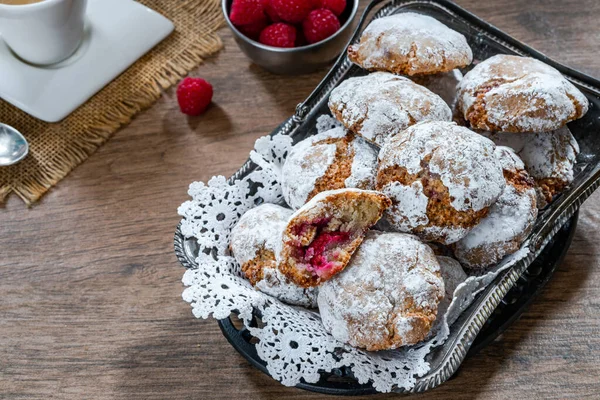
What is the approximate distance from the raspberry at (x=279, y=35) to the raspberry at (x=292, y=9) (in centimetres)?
3

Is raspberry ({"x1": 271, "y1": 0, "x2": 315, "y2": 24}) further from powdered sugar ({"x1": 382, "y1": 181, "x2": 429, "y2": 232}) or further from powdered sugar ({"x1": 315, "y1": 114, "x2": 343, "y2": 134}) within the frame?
powdered sugar ({"x1": 382, "y1": 181, "x2": 429, "y2": 232})

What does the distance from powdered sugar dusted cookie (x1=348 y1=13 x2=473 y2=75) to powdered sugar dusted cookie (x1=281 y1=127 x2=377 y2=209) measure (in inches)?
7.5

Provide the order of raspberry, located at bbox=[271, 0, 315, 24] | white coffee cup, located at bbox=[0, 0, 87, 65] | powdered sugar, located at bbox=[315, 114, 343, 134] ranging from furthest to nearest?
raspberry, located at bbox=[271, 0, 315, 24] → white coffee cup, located at bbox=[0, 0, 87, 65] → powdered sugar, located at bbox=[315, 114, 343, 134]

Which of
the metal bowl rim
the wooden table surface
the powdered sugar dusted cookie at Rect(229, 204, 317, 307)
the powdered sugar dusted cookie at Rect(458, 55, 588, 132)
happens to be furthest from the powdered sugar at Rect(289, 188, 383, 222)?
the metal bowl rim

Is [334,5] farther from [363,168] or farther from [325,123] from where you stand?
[363,168]

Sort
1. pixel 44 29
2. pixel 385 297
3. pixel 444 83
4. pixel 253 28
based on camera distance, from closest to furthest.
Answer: pixel 385 297 < pixel 444 83 < pixel 44 29 < pixel 253 28

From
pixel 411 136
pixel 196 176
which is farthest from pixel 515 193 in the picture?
pixel 196 176

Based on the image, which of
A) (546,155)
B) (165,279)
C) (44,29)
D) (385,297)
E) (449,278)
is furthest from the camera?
(44,29)

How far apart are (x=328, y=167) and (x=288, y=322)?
35cm

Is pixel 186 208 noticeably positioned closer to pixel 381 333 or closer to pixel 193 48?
pixel 381 333

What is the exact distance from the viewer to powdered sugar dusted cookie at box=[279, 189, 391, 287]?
1268 mm

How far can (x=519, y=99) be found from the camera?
4.58ft

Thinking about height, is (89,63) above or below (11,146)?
above

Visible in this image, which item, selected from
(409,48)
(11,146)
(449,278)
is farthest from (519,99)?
(11,146)
